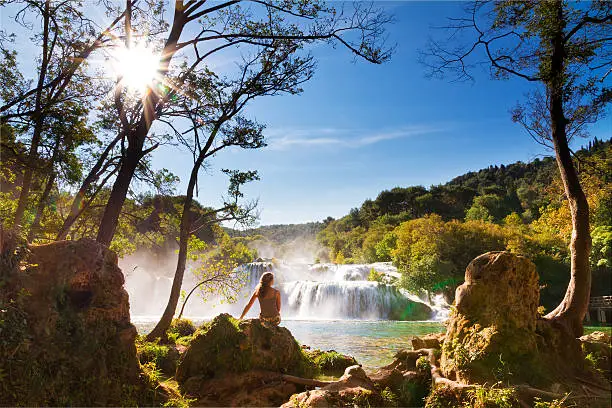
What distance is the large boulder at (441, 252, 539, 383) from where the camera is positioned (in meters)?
4.85

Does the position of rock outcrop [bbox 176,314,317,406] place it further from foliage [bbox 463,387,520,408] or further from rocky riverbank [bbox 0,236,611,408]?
foliage [bbox 463,387,520,408]

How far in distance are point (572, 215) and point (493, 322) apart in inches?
130

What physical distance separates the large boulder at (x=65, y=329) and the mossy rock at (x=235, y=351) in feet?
8.04

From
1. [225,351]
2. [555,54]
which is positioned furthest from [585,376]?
[555,54]

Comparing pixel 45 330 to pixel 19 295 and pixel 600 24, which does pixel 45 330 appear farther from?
pixel 600 24

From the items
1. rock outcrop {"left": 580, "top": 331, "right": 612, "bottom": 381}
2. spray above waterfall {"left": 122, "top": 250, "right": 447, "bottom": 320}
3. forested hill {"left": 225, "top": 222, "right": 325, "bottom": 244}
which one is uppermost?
forested hill {"left": 225, "top": 222, "right": 325, "bottom": 244}

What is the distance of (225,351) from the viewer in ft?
19.2

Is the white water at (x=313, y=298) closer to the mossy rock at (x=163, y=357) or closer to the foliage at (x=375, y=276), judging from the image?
the foliage at (x=375, y=276)

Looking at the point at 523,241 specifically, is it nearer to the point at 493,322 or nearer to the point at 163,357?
the point at 493,322

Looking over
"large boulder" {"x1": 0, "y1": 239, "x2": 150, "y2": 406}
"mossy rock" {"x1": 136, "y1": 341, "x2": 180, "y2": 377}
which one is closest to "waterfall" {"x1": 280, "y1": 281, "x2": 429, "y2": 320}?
"mossy rock" {"x1": 136, "y1": 341, "x2": 180, "y2": 377}

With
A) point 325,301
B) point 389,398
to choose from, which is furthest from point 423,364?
point 325,301

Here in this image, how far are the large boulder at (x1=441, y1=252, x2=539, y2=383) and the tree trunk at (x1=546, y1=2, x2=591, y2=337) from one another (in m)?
1.24

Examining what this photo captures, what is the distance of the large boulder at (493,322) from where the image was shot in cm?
485

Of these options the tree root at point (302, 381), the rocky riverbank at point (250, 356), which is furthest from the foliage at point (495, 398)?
the tree root at point (302, 381)
